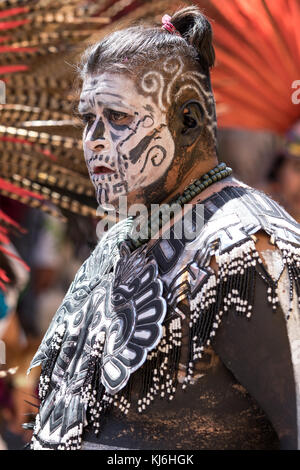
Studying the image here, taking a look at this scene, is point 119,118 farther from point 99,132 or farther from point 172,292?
point 172,292

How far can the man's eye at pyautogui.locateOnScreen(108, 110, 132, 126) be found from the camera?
4.64 feet

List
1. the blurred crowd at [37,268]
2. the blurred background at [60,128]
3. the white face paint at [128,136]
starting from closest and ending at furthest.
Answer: the white face paint at [128,136], the blurred background at [60,128], the blurred crowd at [37,268]

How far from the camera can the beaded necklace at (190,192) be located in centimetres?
141

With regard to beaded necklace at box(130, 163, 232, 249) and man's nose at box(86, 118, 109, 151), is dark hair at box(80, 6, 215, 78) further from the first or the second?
beaded necklace at box(130, 163, 232, 249)

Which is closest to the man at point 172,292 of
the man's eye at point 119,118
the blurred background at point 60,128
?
the man's eye at point 119,118

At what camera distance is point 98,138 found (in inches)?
56.1

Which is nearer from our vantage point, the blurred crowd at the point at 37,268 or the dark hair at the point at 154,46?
the dark hair at the point at 154,46

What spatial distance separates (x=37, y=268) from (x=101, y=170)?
74.3 inches

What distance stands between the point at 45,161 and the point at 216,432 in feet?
5.52

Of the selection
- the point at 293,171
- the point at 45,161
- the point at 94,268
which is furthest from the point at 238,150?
the point at 94,268

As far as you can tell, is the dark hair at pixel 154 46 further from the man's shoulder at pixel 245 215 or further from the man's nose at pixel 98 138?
the man's shoulder at pixel 245 215

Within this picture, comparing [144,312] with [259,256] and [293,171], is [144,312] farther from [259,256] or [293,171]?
[293,171]

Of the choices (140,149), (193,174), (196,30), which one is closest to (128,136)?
(140,149)
